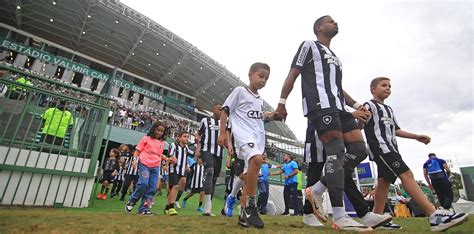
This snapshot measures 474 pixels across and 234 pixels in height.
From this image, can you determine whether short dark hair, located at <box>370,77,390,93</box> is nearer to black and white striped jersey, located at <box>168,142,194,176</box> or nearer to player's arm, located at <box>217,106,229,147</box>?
player's arm, located at <box>217,106,229,147</box>

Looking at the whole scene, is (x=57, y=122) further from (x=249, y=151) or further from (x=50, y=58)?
(x=50, y=58)

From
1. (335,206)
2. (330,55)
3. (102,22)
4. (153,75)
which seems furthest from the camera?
(153,75)

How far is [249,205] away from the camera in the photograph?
8.63 feet

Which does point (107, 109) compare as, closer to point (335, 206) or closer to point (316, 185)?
point (316, 185)

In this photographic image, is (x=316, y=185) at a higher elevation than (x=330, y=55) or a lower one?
lower

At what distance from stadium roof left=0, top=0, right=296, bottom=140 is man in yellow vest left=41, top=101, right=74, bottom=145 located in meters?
22.3

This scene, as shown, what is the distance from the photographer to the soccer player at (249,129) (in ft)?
8.64

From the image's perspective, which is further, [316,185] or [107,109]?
[107,109]

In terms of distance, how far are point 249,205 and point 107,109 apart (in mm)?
3729

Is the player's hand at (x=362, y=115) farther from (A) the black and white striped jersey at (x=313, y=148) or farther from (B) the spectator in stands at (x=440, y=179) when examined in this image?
(B) the spectator in stands at (x=440, y=179)

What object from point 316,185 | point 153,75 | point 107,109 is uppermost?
point 153,75

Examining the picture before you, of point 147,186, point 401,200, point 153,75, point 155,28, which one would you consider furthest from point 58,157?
point 153,75

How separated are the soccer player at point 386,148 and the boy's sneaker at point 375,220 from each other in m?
0.51

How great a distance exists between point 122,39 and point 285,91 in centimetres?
2960
